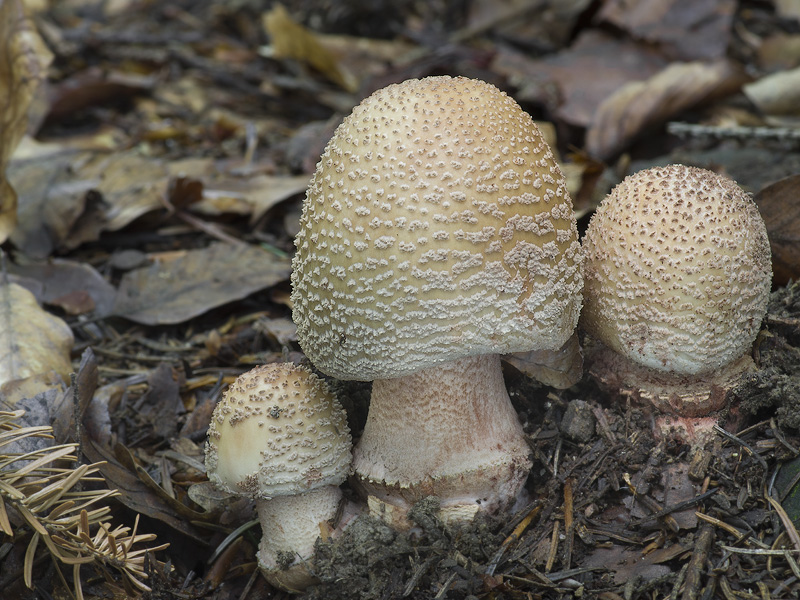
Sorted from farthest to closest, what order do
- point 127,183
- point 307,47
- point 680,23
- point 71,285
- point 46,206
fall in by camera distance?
point 307,47 → point 680,23 → point 127,183 → point 46,206 → point 71,285

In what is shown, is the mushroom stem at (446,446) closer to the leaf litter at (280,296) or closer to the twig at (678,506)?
the leaf litter at (280,296)

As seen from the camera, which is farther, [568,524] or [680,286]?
[568,524]

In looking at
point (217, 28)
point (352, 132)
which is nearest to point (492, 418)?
point (352, 132)

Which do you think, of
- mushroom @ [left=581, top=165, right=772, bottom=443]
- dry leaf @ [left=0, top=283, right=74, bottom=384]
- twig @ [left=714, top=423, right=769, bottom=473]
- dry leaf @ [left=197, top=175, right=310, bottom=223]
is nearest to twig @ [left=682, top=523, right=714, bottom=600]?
twig @ [left=714, top=423, right=769, bottom=473]

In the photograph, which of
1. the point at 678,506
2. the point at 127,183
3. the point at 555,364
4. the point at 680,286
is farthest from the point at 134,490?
the point at 127,183

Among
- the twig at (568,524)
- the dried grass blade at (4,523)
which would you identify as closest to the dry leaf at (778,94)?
the twig at (568,524)

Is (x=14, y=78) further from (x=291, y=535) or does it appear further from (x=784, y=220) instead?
(x=784, y=220)
